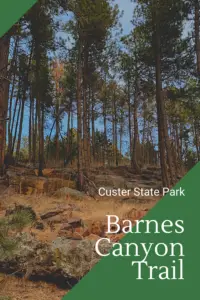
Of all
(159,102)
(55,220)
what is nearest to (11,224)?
(55,220)

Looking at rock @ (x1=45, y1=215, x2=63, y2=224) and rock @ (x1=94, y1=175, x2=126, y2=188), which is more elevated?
rock @ (x1=94, y1=175, x2=126, y2=188)

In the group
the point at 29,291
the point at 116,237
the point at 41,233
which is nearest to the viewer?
the point at 29,291

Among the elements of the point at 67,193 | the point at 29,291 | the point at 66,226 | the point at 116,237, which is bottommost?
the point at 29,291

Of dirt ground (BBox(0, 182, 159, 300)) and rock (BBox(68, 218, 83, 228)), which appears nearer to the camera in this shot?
dirt ground (BBox(0, 182, 159, 300))

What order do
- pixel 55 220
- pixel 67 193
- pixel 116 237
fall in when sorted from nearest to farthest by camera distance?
pixel 116 237 < pixel 55 220 < pixel 67 193

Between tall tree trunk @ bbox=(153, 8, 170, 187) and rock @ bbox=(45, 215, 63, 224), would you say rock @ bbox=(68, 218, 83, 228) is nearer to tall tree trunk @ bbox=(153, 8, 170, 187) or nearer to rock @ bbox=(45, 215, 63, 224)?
rock @ bbox=(45, 215, 63, 224)

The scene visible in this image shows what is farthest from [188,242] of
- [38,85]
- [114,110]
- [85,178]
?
[114,110]

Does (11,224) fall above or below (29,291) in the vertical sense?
above

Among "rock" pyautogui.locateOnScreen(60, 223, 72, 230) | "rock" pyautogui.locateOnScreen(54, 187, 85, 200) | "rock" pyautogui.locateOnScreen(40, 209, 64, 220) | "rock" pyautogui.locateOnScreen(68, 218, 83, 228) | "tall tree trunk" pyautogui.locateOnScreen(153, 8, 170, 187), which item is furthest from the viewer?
"tall tree trunk" pyautogui.locateOnScreen(153, 8, 170, 187)

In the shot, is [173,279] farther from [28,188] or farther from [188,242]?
[28,188]

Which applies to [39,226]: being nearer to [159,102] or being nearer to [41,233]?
[41,233]
